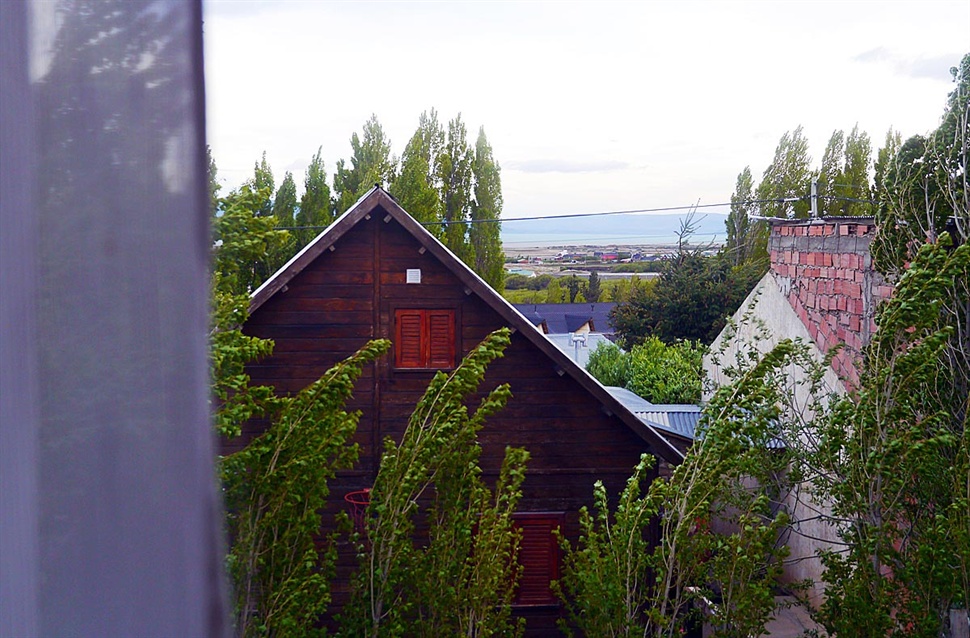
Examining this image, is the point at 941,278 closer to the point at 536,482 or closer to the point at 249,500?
the point at 249,500

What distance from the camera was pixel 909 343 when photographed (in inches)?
136

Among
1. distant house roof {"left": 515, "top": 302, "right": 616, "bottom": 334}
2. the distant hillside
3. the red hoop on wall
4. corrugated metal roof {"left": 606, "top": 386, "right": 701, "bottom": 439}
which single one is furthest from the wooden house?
distant house roof {"left": 515, "top": 302, "right": 616, "bottom": 334}

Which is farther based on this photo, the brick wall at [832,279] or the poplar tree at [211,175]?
the brick wall at [832,279]

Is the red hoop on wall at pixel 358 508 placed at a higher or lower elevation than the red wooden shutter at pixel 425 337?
lower

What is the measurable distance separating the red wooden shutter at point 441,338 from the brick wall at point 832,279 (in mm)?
2309

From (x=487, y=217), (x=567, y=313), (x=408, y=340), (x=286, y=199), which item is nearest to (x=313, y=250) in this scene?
(x=408, y=340)

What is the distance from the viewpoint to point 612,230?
35406mm

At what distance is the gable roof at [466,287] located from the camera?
18.3 feet

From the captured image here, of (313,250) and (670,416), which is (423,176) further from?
(313,250)

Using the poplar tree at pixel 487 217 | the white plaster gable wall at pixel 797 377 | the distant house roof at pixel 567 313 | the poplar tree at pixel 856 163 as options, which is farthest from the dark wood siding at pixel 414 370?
the distant house roof at pixel 567 313

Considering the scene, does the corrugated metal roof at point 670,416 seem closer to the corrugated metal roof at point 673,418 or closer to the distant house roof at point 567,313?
the corrugated metal roof at point 673,418

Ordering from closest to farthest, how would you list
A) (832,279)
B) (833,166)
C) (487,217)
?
(832,279) < (487,217) < (833,166)

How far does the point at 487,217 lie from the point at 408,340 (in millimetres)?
14337

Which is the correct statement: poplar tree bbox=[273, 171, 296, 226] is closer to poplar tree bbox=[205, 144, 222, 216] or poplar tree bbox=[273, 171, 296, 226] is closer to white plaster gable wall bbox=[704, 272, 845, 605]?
white plaster gable wall bbox=[704, 272, 845, 605]
